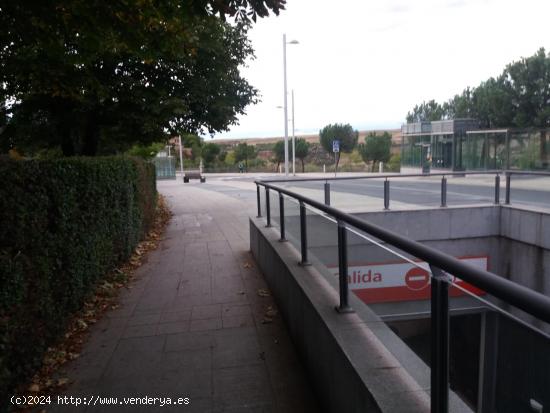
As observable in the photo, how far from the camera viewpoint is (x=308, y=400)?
3365 mm

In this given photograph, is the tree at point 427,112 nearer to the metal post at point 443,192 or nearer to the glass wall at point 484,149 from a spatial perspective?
the glass wall at point 484,149

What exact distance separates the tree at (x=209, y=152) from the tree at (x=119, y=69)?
5865cm

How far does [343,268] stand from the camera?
11.3ft

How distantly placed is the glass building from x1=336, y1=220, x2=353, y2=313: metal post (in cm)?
2066

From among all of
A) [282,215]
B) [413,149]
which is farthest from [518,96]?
[282,215]

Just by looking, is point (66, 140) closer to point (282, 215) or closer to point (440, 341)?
point (282, 215)

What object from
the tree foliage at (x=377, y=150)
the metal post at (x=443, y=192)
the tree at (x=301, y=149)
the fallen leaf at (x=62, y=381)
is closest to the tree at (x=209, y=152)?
the tree at (x=301, y=149)

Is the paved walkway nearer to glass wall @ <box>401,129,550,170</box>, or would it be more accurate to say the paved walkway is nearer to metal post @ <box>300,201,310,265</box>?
metal post @ <box>300,201,310,265</box>

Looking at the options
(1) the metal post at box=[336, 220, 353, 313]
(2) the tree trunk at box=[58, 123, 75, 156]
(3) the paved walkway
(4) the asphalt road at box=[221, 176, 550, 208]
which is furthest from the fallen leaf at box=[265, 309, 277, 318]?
(2) the tree trunk at box=[58, 123, 75, 156]

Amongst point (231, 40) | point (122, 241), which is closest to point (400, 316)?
point (122, 241)

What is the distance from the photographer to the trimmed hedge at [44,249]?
10.6 feet

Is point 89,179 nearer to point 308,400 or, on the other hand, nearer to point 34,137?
point 308,400

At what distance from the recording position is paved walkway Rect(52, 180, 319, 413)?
3.45 meters

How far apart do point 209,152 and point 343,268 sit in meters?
75.3
